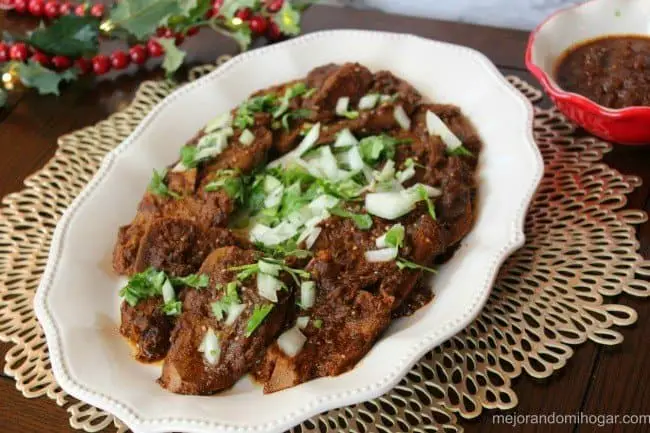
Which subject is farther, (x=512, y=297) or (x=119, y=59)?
(x=119, y=59)

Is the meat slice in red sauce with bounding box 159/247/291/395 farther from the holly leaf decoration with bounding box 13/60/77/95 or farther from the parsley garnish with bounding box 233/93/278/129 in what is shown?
the holly leaf decoration with bounding box 13/60/77/95

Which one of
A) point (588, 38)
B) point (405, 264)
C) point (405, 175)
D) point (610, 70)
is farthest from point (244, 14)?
point (405, 264)

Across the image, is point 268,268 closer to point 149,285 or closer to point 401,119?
point 149,285

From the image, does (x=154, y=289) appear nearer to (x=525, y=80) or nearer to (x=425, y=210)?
(x=425, y=210)

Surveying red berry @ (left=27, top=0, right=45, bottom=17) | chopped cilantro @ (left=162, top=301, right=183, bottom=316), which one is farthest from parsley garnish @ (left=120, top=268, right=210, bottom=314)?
red berry @ (left=27, top=0, right=45, bottom=17)

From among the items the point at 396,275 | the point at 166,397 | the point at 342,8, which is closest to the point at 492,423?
the point at 396,275
